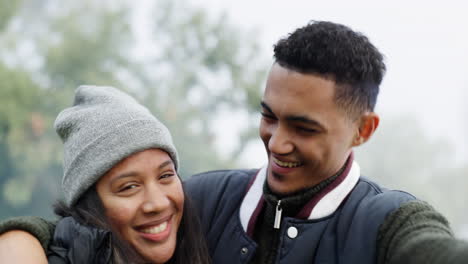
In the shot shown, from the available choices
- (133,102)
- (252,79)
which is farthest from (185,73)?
(133,102)

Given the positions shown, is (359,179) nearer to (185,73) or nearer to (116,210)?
(116,210)

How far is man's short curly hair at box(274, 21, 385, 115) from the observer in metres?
1.82

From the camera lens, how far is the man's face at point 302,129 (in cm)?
182

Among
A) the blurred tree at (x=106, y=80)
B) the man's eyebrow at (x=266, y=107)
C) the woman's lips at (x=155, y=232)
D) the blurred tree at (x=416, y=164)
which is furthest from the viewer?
the blurred tree at (x=416, y=164)

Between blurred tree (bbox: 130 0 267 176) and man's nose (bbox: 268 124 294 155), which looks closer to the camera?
man's nose (bbox: 268 124 294 155)

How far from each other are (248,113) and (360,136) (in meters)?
14.2

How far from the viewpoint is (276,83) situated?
6.16ft

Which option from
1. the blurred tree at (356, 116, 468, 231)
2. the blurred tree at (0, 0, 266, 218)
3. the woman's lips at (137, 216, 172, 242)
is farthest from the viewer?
the blurred tree at (356, 116, 468, 231)

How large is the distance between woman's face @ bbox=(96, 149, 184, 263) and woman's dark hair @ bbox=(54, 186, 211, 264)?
0.11 feet

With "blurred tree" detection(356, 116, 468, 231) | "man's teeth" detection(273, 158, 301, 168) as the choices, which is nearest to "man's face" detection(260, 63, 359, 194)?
"man's teeth" detection(273, 158, 301, 168)

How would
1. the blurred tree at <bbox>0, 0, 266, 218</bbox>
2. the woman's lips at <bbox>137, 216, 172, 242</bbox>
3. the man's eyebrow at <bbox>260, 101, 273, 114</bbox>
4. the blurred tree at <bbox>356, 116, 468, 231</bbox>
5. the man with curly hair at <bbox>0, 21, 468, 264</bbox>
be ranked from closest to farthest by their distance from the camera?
1. the man with curly hair at <bbox>0, 21, 468, 264</bbox>
2. the man's eyebrow at <bbox>260, 101, 273, 114</bbox>
3. the woman's lips at <bbox>137, 216, 172, 242</bbox>
4. the blurred tree at <bbox>0, 0, 266, 218</bbox>
5. the blurred tree at <bbox>356, 116, 468, 231</bbox>

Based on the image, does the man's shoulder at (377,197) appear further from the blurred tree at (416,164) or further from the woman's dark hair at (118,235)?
the blurred tree at (416,164)

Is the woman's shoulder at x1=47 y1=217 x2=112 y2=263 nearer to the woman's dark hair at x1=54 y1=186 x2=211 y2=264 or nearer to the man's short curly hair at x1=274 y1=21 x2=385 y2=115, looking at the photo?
the woman's dark hair at x1=54 y1=186 x2=211 y2=264

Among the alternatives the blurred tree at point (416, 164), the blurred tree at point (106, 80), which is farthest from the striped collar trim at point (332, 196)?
the blurred tree at point (416, 164)
